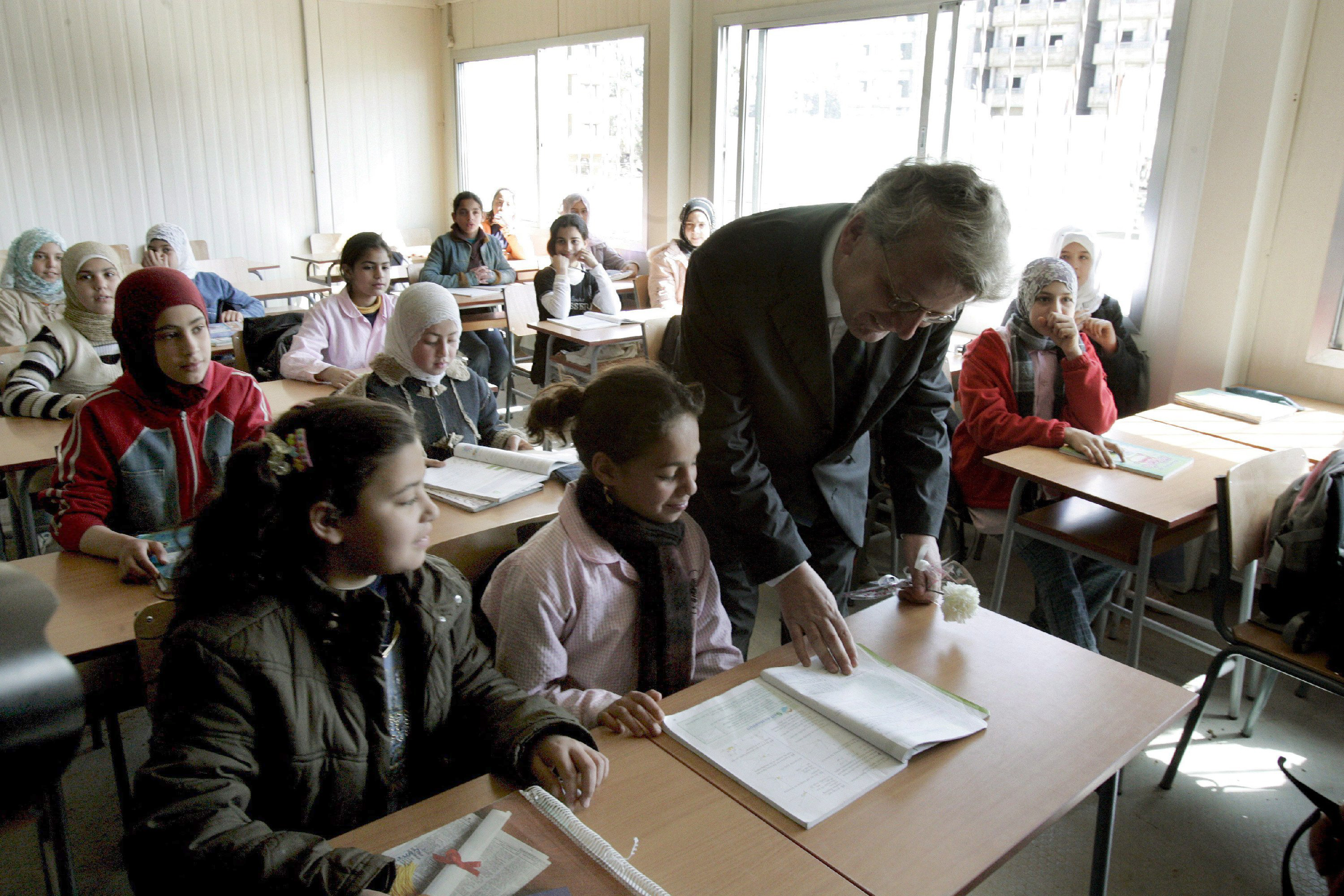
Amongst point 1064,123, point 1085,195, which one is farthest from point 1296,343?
point 1064,123

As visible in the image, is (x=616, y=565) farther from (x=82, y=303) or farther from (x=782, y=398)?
(x=82, y=303)

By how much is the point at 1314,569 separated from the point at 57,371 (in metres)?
3.69

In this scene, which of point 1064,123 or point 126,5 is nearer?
point 1064,123

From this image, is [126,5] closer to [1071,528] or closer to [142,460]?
[142,460]

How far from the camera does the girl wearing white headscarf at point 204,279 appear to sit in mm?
4703

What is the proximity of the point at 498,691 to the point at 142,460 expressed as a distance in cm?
120

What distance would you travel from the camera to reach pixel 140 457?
197cm

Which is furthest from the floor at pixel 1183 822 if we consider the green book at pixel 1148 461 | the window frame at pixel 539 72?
the window frame at pixel 539 72

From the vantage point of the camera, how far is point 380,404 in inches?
47.4

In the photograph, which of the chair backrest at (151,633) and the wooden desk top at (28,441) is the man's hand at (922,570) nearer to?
the chair backrest at (151,633)

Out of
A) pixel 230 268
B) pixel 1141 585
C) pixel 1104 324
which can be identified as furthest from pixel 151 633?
pixel 230 268

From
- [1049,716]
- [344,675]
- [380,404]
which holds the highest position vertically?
[380,404]

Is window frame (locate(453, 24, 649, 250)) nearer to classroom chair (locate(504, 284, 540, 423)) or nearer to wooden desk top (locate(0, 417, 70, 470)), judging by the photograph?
classroom chair (locate(504, 284, 540, 423))

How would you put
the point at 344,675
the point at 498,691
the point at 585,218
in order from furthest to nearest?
the point at 585,218
the point at 498,691
the point at 344,675
